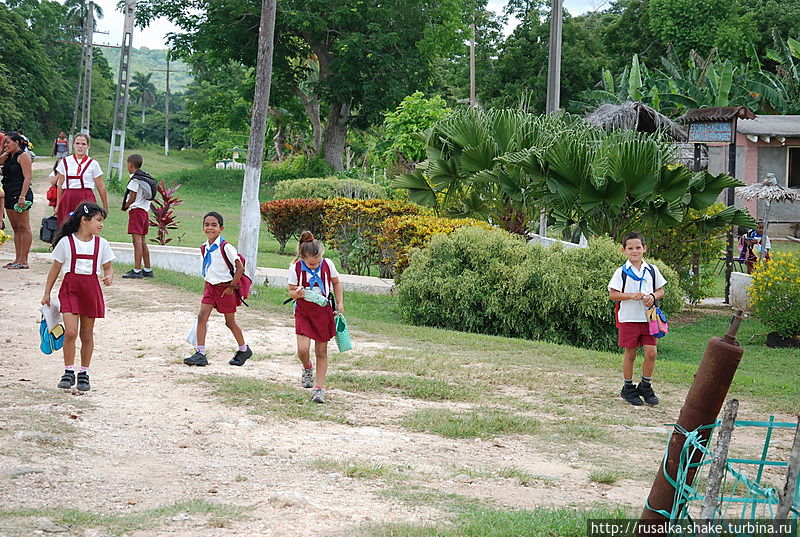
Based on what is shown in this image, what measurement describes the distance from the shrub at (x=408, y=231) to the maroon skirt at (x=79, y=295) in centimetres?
668

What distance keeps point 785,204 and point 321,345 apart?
26682 mm

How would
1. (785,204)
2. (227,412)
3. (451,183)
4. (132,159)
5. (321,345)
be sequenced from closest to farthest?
(227,412) < (321,345) < (132,159) < (451,183) < (785,204)

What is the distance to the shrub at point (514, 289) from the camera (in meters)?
12.0

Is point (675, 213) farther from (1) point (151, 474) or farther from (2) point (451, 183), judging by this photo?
(1) point (151, 474)

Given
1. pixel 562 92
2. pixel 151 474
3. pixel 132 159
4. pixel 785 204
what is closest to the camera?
→ pixel 151 474

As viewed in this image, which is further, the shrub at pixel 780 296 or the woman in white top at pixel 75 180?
the shrub at pixel 780 296

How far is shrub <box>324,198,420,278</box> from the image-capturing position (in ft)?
52.4

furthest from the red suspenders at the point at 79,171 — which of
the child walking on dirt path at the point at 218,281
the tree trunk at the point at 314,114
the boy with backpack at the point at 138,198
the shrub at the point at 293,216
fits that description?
the tree trunk at the point at 314,114

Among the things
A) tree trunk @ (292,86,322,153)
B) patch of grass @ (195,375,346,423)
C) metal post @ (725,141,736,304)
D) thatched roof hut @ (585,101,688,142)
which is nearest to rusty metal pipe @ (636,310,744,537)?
patch of grass @ (195,375,346,423)

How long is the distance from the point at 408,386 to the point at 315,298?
1289 mm

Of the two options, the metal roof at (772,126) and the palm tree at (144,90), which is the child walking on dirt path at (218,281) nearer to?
the metal roof at (772,126)

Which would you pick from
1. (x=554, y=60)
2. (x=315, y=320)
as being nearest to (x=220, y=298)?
(x=315, y=320)

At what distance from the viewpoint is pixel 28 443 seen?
5.77 meters

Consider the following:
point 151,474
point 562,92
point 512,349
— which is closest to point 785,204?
point 562,92
